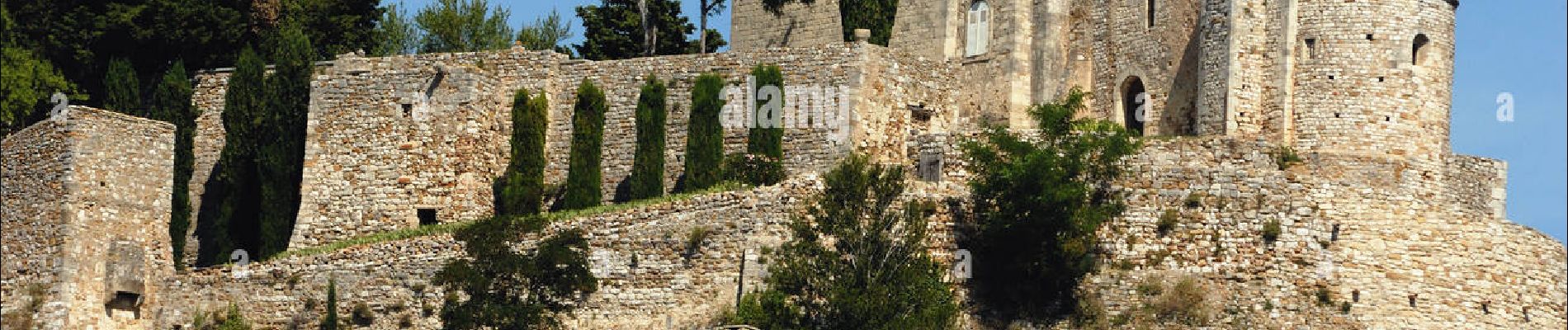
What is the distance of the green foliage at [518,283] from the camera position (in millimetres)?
64500

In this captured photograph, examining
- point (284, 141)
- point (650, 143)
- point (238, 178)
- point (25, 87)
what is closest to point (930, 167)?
point (650, 143)

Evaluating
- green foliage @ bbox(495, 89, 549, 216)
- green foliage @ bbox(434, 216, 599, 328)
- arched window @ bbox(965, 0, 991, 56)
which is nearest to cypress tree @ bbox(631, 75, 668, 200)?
green foliage @ bbox(495, 89, 549, 216)

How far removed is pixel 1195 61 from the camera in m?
72.5

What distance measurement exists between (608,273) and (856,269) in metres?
5.79

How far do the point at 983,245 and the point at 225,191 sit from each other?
18735 millimetres

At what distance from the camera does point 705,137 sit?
7112cm

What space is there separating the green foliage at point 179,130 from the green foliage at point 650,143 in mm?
10670

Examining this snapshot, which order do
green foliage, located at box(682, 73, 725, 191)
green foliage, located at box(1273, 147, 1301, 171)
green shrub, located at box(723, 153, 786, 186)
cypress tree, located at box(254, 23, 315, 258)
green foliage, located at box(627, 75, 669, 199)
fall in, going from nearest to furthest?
green foliage, located at box(1273, 147, 1301, 171)
green shrub, located at box(723, 153, 786, 186)
green foliage, located at box(682, 73, 725, 191)
green foliage, located at box(627, 75, 669, 199)
cypress tree, located at box(254, 23, 315, 258)

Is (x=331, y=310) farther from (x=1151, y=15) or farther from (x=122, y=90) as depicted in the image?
(x=1151, y=15)

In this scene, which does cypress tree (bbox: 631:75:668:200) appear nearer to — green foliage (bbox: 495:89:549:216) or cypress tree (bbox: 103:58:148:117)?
green foliage (bbox: 495:89:549:216)

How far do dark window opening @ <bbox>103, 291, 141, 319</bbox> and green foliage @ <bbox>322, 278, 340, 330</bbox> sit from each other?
13.2ft

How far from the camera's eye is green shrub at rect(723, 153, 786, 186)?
70.0 m

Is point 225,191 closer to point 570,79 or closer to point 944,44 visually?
point 570,79

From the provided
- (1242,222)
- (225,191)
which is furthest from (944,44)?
(225,191)
